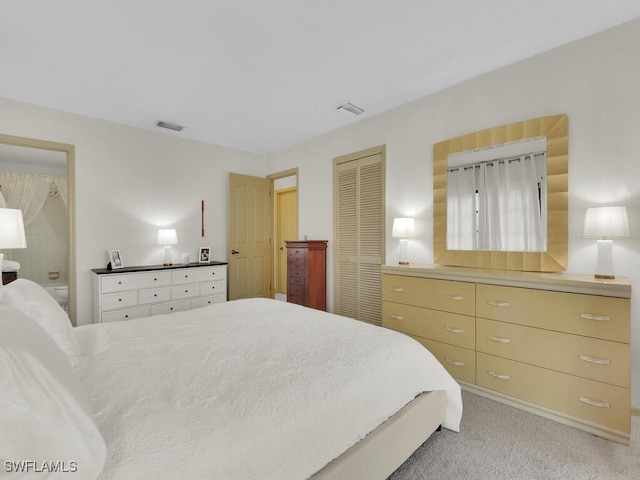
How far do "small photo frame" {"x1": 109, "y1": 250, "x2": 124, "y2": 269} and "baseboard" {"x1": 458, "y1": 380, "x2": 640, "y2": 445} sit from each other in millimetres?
3847

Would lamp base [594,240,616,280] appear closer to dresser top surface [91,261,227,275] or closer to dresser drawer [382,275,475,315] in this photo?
dresser drawer [382,275,475,315]

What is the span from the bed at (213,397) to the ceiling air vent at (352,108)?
8.05 ft

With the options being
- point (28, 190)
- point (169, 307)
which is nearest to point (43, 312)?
point (169, 307)

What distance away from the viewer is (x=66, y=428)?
28.9 inches

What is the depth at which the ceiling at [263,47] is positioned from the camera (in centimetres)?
198

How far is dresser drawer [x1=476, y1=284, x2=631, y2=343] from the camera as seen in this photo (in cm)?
183

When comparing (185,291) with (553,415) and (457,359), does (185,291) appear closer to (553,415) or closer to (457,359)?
(457,359)

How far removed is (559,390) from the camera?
2.02m

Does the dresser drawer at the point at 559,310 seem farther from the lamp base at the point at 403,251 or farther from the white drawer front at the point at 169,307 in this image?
the white drawer front at the point at 169,307

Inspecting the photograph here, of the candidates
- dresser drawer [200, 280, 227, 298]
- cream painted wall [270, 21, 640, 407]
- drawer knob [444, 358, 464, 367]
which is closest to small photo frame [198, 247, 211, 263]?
dresser drawer [200, 280, 227, 298]

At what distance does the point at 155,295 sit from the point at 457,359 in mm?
3325

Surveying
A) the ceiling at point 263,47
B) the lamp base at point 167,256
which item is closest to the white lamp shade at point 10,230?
the ceiling at point 263,47

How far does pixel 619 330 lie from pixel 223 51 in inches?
130

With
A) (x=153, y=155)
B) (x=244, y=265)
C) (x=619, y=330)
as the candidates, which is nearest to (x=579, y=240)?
(x=619, y=330)
